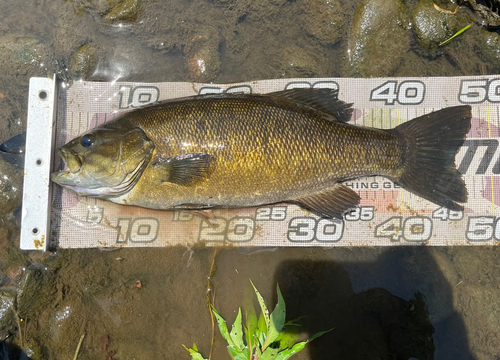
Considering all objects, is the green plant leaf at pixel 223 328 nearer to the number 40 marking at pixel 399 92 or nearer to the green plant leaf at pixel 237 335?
the green plant leaf at pixel 237 335

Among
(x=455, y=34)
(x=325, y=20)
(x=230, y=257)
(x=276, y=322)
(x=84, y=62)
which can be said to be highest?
(x=325, y=20)

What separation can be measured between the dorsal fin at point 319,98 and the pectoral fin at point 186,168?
3.03ft

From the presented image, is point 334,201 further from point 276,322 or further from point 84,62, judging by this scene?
point 84,62

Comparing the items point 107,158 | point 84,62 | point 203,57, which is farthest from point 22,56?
point 203,57

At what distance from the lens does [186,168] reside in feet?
8.46

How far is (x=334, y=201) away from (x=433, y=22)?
220 cm

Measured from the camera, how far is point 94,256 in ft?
10.4

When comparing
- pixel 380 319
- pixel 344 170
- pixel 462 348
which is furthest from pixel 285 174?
pixel 462 348

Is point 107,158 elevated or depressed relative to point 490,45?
depressed

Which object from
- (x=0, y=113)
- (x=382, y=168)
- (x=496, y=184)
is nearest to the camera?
(x=382, y=168)

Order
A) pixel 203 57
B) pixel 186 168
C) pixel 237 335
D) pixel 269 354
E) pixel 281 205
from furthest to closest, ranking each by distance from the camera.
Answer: pixel 203 57
pixel 281 205
pixel 237 335
pixel 269 354
pixel 186 168

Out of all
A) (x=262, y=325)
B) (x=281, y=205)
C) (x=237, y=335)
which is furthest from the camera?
(x=281, y=205)

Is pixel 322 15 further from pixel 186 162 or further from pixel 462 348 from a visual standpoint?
pixel 462 348

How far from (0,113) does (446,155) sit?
4.51 metres
